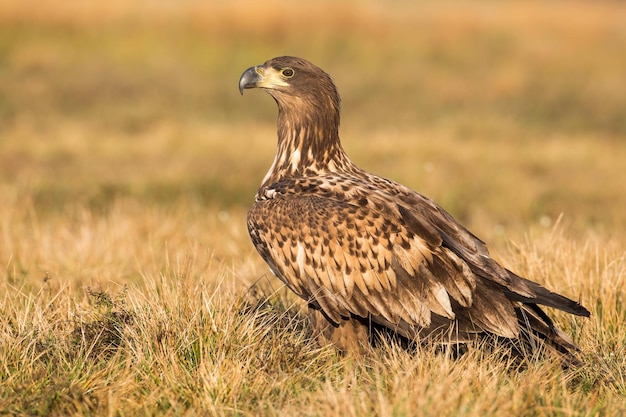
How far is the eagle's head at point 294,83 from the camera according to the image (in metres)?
5.80

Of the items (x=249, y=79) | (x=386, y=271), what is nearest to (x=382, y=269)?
(x=386, y=271)

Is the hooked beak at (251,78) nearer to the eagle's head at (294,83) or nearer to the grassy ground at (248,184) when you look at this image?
the eagle's head at (294,83)

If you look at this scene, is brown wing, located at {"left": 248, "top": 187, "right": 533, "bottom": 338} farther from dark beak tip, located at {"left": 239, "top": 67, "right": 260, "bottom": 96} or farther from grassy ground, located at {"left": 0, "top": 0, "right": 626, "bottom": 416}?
dark beak tip, located at {"left": 239, "top": 67, "right": 260, "bottom": 96}

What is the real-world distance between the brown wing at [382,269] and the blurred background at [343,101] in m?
4.23

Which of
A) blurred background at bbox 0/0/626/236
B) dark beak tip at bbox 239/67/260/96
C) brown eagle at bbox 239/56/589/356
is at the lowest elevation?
blurred background at bbox 0/0/626/236

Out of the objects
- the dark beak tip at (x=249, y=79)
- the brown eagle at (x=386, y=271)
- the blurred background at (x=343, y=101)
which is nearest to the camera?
the brown eagle at (x=386, y=271)

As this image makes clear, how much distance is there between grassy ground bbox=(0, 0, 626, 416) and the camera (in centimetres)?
437

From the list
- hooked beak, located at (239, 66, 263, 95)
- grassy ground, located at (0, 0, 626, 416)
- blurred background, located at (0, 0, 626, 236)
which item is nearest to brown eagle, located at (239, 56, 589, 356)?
grassy ground, located at (0, 0, 626, 416)

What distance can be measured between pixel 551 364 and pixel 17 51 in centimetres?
1732

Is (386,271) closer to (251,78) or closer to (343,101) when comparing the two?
(251,78)

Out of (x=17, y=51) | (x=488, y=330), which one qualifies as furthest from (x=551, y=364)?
(x=17, y=51)

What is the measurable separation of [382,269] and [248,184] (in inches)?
282

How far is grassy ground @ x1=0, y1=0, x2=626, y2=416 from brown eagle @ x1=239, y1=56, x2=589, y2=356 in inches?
7.0

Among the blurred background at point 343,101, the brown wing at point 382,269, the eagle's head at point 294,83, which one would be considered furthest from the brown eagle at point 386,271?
the blurred background at point 343,101
